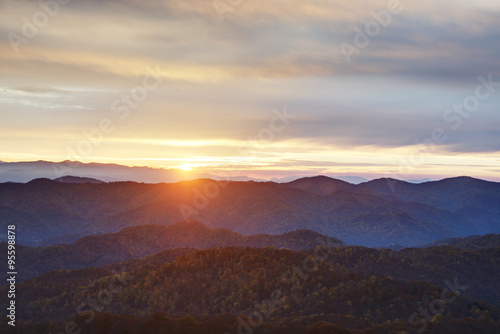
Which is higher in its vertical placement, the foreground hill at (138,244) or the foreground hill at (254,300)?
the foreground hill at (254,300)

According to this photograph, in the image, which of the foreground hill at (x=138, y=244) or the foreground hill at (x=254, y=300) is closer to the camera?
the foreground hill at (x=254, y=300)

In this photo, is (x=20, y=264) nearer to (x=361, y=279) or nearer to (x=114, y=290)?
(x=114, y=290)

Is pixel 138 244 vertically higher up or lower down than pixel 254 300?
lower down

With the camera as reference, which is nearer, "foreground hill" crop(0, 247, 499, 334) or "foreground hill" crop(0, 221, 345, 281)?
"foreground hill" crop(0, 247, 499, 334)

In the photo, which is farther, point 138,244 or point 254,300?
point 138,244
